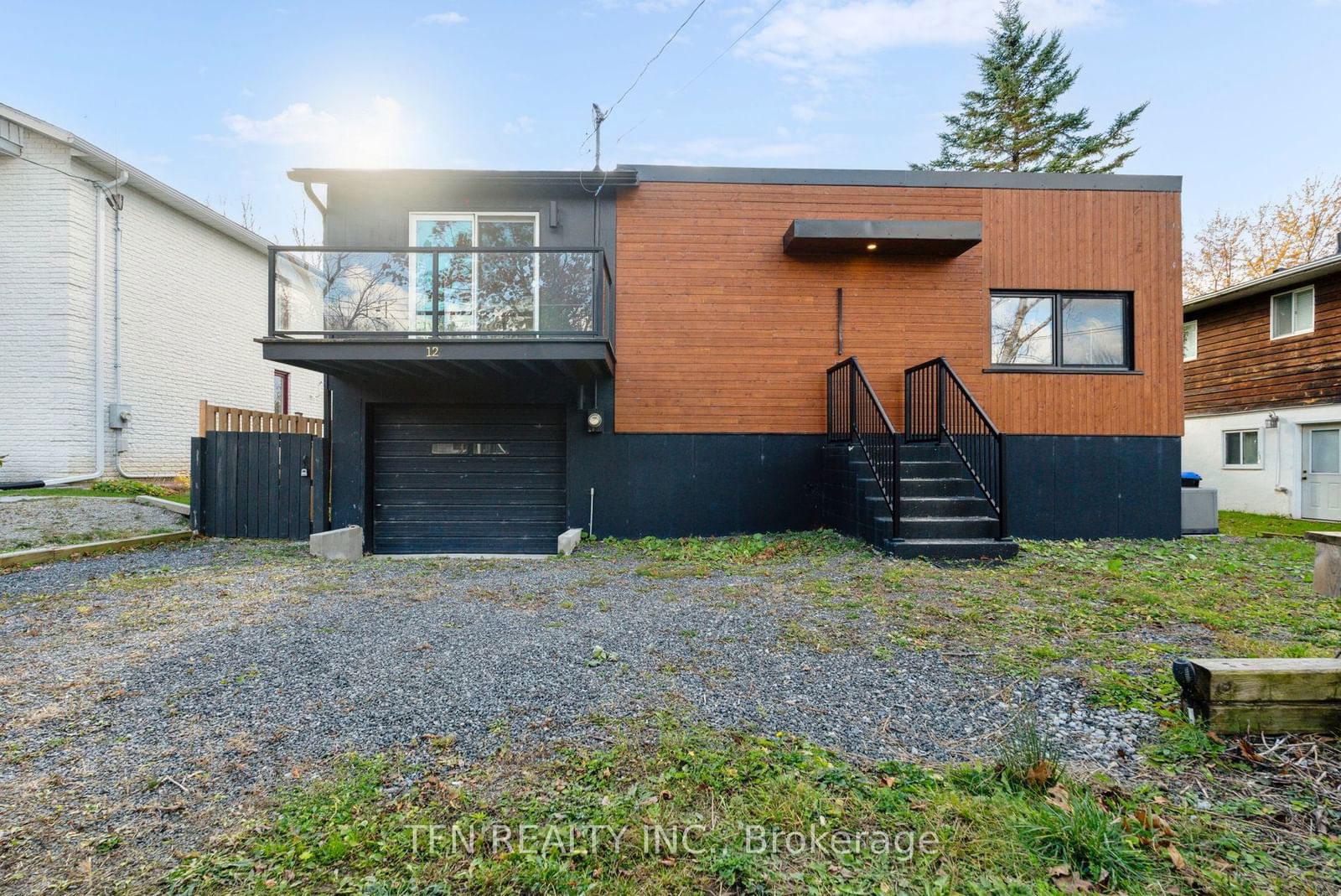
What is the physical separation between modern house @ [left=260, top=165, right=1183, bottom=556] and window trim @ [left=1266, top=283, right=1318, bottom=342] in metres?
6.53

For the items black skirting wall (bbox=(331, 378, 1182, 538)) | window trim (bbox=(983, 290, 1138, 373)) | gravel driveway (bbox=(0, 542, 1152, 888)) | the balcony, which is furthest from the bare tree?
gravel driveway (bbox=(0, 542, 1152, 888))

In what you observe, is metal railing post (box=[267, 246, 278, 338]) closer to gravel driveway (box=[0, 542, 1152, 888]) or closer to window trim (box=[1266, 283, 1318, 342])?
gravel driveway (box=[0, 542, 1152, 888])

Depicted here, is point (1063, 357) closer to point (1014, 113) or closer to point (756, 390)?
point (756, 390)

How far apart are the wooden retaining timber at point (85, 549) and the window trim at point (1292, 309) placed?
19.2 metres

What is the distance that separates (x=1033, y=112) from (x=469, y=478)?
20.7 m

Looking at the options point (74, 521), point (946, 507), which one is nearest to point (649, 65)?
point (946, 507)

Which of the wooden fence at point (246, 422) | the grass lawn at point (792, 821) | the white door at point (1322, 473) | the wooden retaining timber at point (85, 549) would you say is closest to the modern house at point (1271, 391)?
the white door at point (1322, 473)

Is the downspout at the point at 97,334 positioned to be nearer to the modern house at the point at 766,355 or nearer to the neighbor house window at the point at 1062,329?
the modern house at the point at 766,355

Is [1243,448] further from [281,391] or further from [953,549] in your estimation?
[281,391]

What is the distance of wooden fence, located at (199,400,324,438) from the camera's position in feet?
23.9

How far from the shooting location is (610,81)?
810 cm

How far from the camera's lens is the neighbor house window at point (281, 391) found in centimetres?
1395

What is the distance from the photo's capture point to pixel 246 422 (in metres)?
7.60

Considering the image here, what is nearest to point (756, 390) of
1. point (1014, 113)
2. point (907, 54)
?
point (907, 54)
